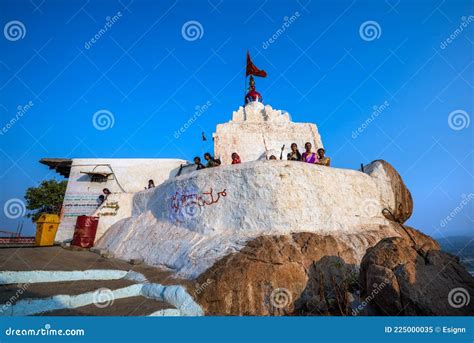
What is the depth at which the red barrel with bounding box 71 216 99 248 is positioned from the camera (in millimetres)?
11648

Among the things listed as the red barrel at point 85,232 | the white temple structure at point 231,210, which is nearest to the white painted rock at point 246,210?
the white temple structure at point 231,210

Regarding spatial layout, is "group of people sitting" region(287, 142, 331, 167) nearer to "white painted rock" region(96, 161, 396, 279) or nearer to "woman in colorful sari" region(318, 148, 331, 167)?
"woman in colorful sari" region(318, 148, 331, 167)

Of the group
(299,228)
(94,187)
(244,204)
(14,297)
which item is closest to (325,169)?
(299,228)

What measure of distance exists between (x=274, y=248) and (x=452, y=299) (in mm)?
3708

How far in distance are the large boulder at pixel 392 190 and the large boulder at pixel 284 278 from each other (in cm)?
347

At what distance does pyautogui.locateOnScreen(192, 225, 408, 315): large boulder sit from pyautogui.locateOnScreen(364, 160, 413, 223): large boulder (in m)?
3.47

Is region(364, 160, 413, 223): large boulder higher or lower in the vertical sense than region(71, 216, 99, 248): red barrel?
lower

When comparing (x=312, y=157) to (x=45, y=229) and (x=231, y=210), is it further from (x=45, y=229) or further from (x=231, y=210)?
(x=45, y=229)

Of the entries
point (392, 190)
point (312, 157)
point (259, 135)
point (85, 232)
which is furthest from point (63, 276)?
point (259, 135)

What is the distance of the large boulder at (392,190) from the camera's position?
34.1 feet

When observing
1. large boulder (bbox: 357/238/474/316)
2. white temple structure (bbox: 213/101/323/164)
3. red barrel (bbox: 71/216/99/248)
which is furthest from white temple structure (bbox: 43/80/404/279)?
white temple structure (bbox: 213/101/323/164)

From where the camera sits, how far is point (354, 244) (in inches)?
314

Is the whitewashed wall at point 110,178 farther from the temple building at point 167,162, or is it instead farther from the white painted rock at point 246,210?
the white painted rock at point 246,210

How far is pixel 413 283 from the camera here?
512 cm
